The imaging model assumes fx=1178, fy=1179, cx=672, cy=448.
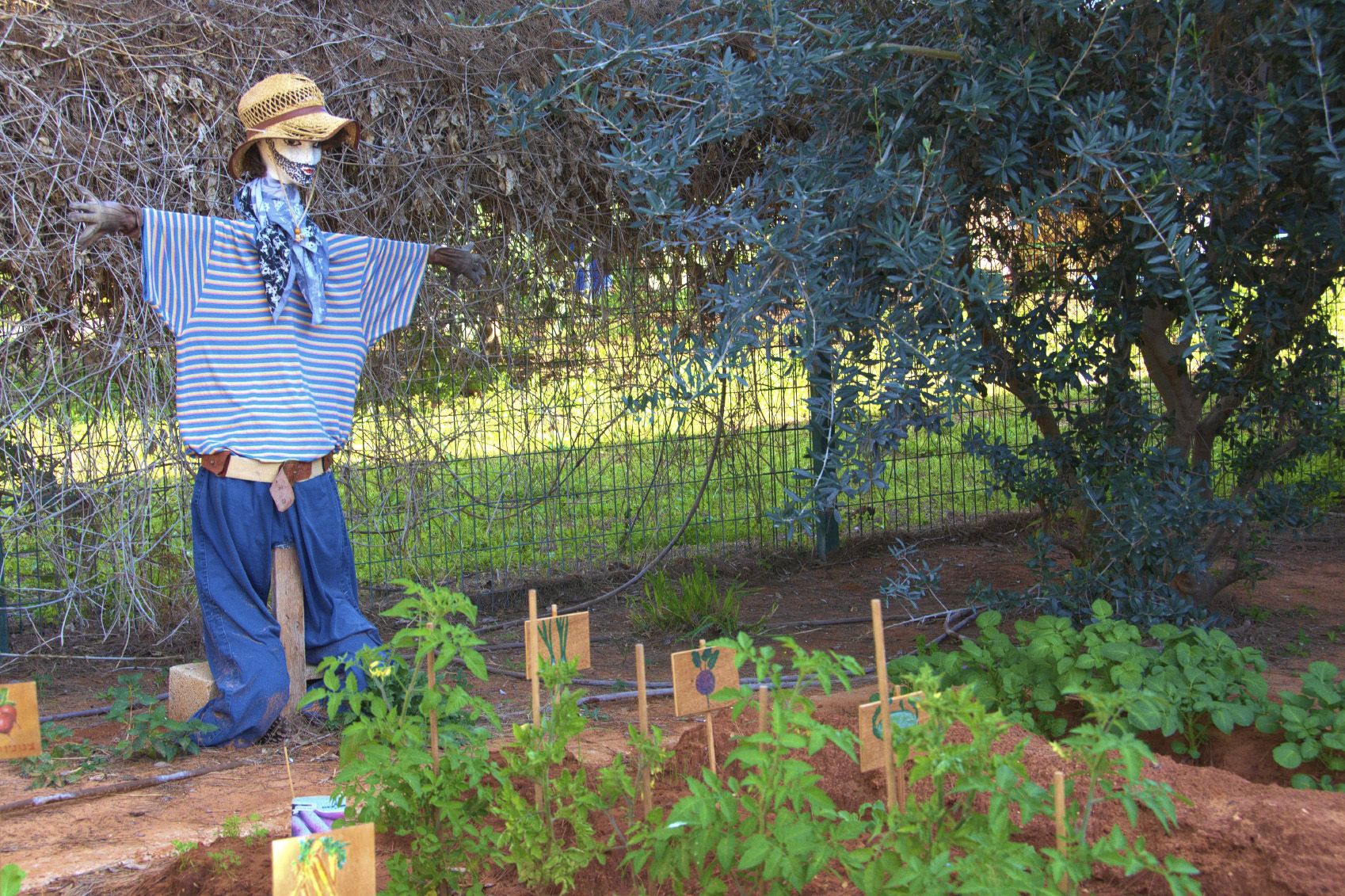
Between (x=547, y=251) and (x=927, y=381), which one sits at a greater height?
(x=547, y=251)

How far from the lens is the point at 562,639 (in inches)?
105

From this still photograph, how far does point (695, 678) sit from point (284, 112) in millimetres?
2096

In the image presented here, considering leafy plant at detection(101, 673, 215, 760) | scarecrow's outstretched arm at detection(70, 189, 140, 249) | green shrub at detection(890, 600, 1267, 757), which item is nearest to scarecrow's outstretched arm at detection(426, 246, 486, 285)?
scarecrow's outstretched arm at detection(70, 189, 140, 249)

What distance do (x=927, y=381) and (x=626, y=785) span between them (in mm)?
1643

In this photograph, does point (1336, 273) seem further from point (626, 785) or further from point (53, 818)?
point (53, 818)

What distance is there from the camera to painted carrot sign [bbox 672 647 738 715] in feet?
8.66

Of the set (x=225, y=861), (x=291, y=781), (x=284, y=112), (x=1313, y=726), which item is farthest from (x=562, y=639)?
(x=1313, y=726)

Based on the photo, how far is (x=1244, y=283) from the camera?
391cm

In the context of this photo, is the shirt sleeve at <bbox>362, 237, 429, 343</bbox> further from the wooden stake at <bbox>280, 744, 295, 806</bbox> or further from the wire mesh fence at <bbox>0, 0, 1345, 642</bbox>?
the wooden stake at <bbox>280, 744, 295, 806</bbox>

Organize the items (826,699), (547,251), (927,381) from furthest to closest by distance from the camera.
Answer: (547,251), (826,699), (927,381)

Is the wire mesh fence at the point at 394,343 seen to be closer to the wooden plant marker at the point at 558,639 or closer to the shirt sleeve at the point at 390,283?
the shirt sleeve at the point at 390,283

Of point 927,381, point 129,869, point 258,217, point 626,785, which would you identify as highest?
point 258,217

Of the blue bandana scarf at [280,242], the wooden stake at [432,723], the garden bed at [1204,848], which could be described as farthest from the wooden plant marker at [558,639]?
the blue bandana scarf at [280,242]

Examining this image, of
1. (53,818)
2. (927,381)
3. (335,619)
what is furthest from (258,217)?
(927,381)
